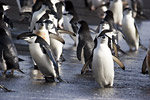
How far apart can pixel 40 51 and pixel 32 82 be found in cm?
53

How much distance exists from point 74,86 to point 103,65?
480 millimetres


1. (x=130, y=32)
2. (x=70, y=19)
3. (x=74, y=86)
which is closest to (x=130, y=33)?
(x=130, y=32)

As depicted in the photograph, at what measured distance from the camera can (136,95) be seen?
7090 millimetres

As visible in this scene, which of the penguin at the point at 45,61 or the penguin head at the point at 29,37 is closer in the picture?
the penguin at the point at 45,61

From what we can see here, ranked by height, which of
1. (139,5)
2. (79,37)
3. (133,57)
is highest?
(79,37)

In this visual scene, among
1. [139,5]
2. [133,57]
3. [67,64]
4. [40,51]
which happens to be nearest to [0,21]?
[67,64]

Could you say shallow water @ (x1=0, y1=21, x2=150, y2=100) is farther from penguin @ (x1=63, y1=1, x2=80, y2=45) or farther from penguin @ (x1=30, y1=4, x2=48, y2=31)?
penguin @ (x1=63, y1=1, x2=80, y2=45)

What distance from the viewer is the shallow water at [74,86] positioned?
269 inches

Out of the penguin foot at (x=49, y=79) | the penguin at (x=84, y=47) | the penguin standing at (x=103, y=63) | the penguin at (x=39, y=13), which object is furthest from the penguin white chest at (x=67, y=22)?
the penguin standing at (x=103, y=63)

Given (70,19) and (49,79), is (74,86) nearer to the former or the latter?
(49,79)

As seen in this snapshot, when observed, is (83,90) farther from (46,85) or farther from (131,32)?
(131,32)

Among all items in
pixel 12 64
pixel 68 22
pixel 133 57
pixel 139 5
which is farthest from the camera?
pixel 139 5

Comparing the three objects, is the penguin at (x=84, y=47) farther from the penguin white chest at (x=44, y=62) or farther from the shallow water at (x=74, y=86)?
the penguin white chest at (x=44, y=62)

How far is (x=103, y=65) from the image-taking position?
7.65 m
